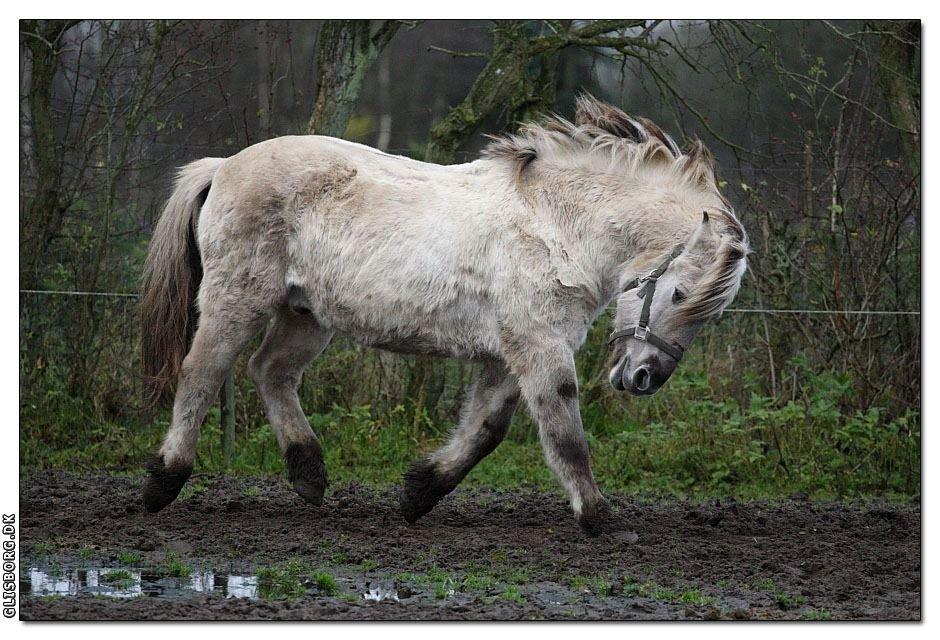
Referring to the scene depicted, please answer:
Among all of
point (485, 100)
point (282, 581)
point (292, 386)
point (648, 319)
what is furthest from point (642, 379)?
point (485, 100)

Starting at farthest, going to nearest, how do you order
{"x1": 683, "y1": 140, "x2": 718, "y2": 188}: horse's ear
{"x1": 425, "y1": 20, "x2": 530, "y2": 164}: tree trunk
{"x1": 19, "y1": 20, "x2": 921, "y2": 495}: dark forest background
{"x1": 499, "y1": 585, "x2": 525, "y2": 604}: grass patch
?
{"x1": 425, "y1": 20, "x2": 530, "y2": 164}: tree trunk
{"x1": 19, "y1": 20, "x2": 921, "y2": 495}: dark forest background
{"x1": 683, "y1": 140, "x2": 718, "y2": 188}: horse's ear
{"x1": 499, "y1": 585, "x2": 525, "y2": 604}: grass patch

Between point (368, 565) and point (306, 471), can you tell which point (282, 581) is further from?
point (306, 471)

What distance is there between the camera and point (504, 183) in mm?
5117

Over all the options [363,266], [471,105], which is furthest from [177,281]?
[471,105]

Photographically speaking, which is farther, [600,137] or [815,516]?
[815,516]

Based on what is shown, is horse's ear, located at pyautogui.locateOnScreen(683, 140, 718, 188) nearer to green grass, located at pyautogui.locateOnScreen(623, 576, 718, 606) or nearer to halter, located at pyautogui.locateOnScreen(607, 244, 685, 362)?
halter, located at pyautogui.locateOnScreen(607, 244, 685, 362)

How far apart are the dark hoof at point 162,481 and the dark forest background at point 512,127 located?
170 centimetres

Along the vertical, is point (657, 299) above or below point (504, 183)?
below

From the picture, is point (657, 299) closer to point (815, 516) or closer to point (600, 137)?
point (600, 137)

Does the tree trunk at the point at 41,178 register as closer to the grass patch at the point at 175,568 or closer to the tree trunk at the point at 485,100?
the tree trunk at the point at 485,100

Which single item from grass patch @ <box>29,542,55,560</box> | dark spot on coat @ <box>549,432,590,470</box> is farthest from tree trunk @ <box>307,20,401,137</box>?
grass patch @ <box>29,542,55,560</box>

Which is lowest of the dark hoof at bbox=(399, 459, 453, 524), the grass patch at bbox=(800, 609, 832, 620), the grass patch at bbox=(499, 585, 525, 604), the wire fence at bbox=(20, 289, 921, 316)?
the grass patch at bbox=(800, 609, 832, 620)

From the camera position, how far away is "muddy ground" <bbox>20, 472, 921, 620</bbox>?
3891 mm

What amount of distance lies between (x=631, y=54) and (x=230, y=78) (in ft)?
9.28
